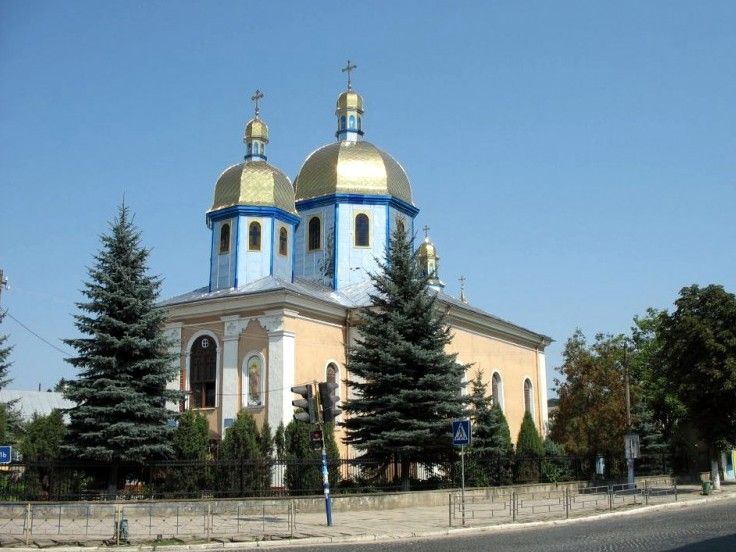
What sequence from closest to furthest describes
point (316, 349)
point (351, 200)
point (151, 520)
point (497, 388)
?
point (151, 520) < point (316, 349) < point (351, 200) < point (497, 388)

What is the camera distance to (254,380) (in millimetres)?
29828

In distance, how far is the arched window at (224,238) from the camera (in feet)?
112

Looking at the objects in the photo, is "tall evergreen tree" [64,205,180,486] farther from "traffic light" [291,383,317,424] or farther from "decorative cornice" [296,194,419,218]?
"decorative cornice" [296,194,419,218]

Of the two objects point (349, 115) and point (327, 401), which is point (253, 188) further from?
point (327, 401)

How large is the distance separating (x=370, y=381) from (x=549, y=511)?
20.5ft

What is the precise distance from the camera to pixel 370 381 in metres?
24.4

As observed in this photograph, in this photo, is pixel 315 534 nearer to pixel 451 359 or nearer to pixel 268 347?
pixel 451 359

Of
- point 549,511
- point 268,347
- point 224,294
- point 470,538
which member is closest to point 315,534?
point 470,538

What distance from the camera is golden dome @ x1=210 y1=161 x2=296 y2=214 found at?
34375 millimetres

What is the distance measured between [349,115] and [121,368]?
20835 millimetres

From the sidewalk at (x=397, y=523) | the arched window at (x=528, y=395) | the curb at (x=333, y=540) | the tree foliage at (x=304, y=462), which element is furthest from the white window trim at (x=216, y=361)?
the arched window at (x=528, y=395)

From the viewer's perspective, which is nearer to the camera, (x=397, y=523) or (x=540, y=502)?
(x=397, y=523)

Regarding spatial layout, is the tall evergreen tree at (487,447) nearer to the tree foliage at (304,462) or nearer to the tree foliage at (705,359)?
the tree foliage at (304,462)

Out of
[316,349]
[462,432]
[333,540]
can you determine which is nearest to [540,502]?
[462,432]
